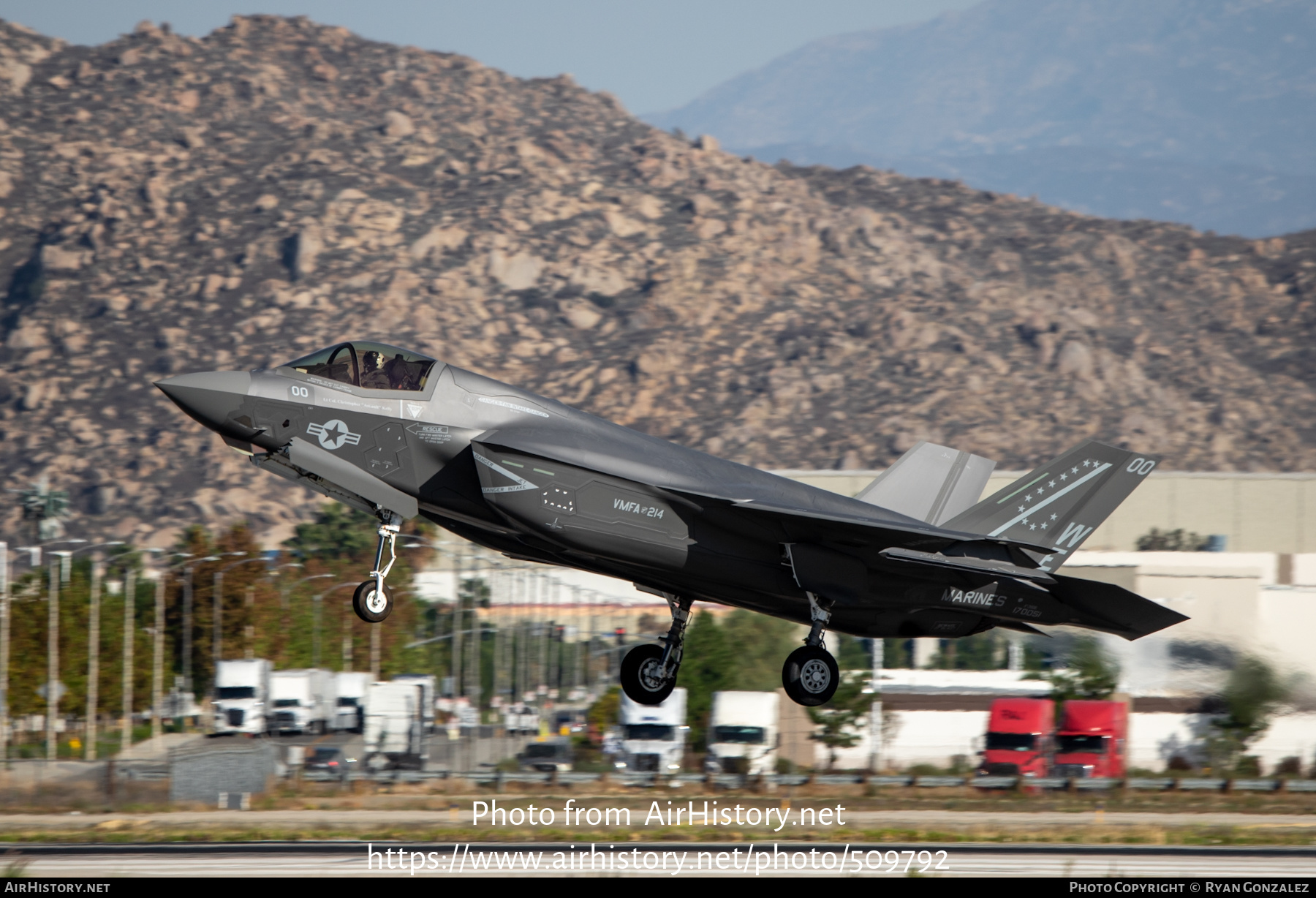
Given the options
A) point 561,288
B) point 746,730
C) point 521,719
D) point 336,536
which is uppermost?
point 561,288

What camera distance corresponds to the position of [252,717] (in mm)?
Answer: 53688

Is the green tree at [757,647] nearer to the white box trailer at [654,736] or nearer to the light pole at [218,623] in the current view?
the white box trailer at [654,736]

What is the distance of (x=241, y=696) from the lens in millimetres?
55312

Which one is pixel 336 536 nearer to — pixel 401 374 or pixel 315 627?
pixel 315 627

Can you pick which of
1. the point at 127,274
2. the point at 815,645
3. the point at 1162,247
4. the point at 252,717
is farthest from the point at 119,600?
the point at 1162,247

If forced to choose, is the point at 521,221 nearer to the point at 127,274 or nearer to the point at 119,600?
the point at 127,274

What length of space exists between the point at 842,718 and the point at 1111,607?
24637mm

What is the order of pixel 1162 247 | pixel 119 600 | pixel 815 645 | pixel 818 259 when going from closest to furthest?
pixel 815 645, pixel 119 600, pixel 818 259, pixel 1162 247

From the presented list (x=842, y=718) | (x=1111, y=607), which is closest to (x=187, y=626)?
(x=842, y=718)

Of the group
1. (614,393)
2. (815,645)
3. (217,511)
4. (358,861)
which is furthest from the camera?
(614,393)

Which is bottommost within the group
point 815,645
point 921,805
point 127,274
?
point 921,805

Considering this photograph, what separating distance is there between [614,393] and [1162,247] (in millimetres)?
78127

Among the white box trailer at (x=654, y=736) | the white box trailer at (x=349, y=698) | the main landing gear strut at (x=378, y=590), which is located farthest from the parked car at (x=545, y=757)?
the main landing gear strut at (x=378, y=590)

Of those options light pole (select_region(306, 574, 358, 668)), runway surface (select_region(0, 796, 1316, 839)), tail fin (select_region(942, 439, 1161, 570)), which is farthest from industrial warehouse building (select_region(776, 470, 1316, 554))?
tail fin (select_region(942, 439, 1161, 570))
